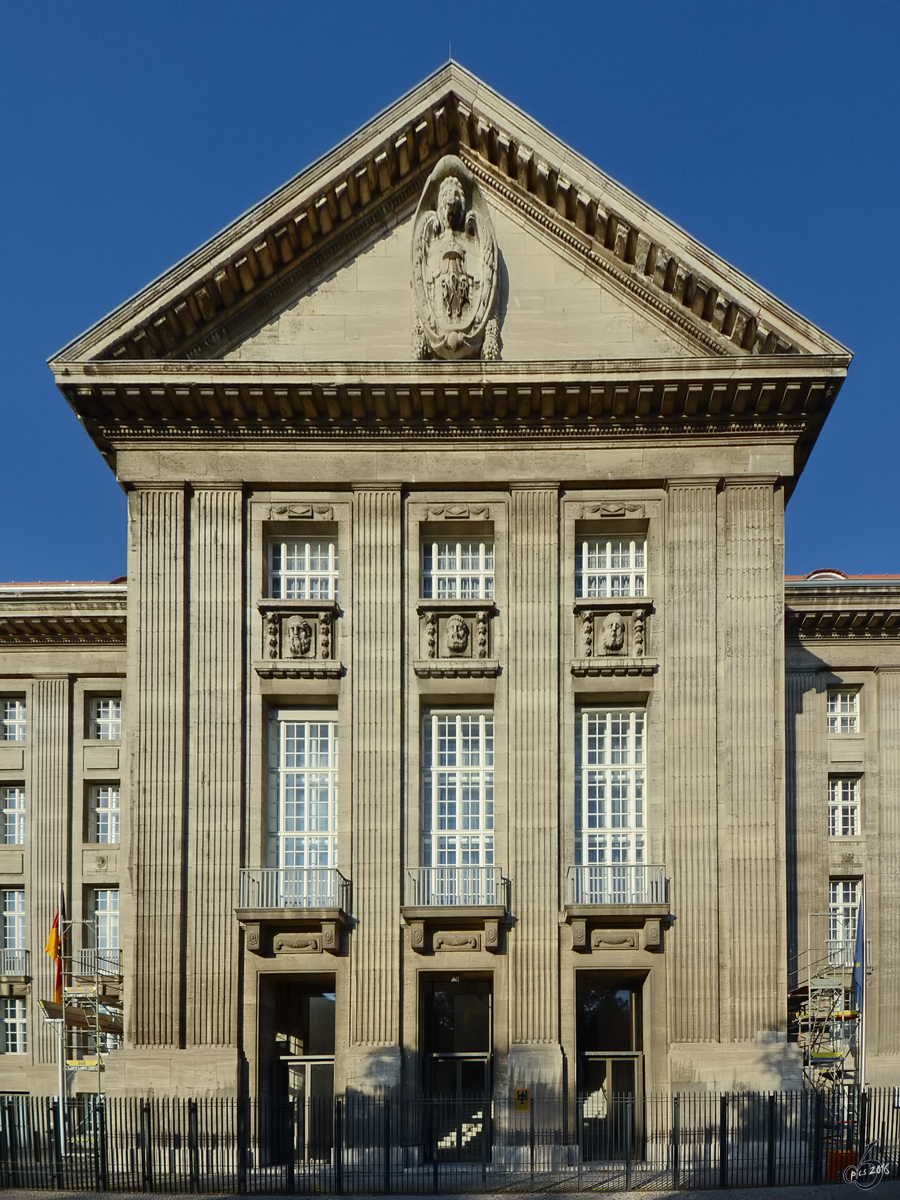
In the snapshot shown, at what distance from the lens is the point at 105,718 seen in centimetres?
4484

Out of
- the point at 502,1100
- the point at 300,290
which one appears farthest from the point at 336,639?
the point at 502,1100

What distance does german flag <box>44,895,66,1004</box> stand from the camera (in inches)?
1554

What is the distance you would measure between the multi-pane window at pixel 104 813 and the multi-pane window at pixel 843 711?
1890cm

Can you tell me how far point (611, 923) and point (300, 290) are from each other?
580 inches

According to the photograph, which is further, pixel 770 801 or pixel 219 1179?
pixel 770 801

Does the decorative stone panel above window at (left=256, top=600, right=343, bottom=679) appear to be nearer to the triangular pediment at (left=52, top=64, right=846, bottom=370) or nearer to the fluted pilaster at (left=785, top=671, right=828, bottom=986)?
the triangular pediment at (left=52, top=64, right=846, bottom=370)

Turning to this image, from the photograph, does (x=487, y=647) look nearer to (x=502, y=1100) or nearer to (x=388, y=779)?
(x=388, y=779)

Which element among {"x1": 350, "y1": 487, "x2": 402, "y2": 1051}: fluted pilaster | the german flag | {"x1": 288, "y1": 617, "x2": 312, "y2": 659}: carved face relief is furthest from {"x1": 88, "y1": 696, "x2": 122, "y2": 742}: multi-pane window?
{"x1": 350, "y1": 487, "x2": 402, "y2": 1051}: fluted pilaster

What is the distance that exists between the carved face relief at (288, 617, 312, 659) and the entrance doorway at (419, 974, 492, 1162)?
7.15 m

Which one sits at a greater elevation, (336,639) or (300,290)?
(300,290)

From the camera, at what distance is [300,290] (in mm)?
36062

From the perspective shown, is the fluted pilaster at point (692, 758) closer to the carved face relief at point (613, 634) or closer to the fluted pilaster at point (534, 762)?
the carved face relief at point (613, 634)

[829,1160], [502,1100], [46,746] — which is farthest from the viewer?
[46,746]

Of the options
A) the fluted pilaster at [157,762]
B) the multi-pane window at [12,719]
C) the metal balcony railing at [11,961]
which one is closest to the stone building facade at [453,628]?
the fluted pilaster at [157,762]
